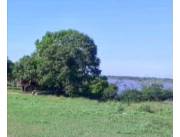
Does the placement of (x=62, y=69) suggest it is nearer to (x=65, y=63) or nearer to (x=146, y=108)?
(x=65, y=63)

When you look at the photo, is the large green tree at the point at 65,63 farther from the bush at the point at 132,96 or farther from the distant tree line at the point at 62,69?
the bush at the point at 132,96

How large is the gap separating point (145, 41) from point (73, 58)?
5.66 meters

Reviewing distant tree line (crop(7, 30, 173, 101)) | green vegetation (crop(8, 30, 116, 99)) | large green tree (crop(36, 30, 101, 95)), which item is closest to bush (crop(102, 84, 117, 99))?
distant tree line (crop(7, 30, 173, 101))

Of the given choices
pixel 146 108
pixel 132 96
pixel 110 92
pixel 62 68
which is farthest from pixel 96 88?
pixel 146 108

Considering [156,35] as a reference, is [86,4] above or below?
above

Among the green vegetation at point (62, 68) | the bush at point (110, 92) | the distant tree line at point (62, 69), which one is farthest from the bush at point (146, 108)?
the green vegetation at point (62, 68)

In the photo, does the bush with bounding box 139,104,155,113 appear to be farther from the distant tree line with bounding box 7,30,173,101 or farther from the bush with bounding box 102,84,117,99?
the distant tree line with bounding box 7,30,173,101

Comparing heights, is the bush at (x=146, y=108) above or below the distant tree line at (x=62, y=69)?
below

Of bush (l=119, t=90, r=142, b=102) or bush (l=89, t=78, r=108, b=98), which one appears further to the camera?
bush (l=89, t=78, r=108, b=98)

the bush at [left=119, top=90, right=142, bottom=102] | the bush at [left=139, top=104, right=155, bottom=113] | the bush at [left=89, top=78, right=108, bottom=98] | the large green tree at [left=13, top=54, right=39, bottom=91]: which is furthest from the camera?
the large green tree at [left=13, top=54, right=39, bottom=91]

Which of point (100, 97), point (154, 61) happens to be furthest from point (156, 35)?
point (100, 97)
